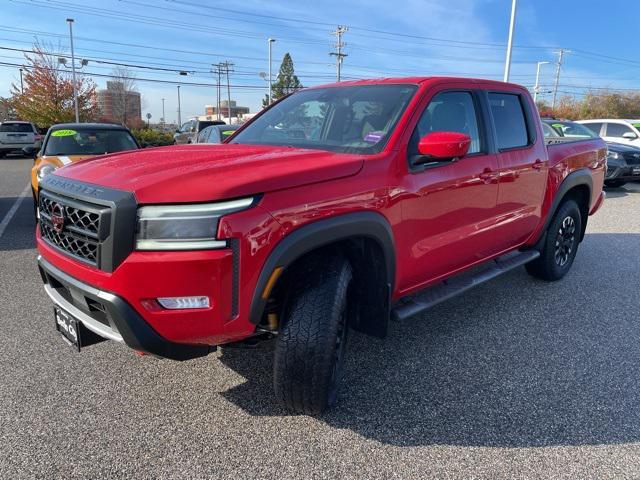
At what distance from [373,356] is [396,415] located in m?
0.67

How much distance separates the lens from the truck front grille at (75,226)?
7.18ft

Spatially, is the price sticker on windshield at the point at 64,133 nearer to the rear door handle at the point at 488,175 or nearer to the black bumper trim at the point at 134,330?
the black bumper trim at the point at 134,330

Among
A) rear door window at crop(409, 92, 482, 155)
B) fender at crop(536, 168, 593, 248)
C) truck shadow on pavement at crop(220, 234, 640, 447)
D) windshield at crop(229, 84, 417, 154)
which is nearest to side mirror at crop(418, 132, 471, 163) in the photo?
rear door window at crop(409, 92, 482, 155)

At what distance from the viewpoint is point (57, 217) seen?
2473 mm

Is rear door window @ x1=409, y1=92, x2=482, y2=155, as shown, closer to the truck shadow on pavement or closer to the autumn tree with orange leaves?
the truck shadow on pavement

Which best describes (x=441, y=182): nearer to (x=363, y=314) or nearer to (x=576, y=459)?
(x=363, y=314)

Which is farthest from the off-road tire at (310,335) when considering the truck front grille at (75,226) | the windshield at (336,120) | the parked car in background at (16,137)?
the parked car in background at (16,137)

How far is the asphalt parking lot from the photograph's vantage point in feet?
7.58

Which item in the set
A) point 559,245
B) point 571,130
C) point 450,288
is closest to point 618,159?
point 571,130

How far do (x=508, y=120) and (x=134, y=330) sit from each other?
3.33m

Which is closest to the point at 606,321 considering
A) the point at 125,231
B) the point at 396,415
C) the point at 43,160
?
the point at 396,415

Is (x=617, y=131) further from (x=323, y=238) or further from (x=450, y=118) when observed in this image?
(x=323, y=238)

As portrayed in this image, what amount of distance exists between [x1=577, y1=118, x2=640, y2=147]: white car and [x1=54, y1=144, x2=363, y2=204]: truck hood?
14197 mm

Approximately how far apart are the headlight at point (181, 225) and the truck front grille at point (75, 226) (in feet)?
0.65
